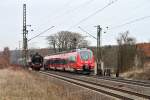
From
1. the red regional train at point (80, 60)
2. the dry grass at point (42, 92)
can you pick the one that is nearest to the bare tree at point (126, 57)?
the red regional train at point (80, 60)

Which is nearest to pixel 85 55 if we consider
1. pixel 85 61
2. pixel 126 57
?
pixel 85 61

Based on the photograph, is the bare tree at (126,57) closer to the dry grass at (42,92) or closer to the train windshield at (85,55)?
the train windshield at (85,55)

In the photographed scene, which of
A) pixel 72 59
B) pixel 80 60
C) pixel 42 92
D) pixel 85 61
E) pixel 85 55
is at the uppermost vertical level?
pixel 85 55

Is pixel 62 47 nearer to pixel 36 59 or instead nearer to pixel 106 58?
pixel 106 58

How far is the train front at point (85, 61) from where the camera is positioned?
5266 cm

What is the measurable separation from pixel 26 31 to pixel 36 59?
11.2m

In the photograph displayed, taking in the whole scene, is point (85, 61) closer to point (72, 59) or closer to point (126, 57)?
point (72, 59)

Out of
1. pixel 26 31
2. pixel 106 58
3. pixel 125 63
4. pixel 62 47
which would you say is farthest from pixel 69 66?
pixel 62 47

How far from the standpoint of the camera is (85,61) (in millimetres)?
53188

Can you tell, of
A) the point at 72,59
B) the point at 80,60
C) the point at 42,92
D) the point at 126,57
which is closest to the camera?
the point at 42,92

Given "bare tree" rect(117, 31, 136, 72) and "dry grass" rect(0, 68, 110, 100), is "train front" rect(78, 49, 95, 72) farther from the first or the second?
"dry grass" rect(0, 68, 110, 100)

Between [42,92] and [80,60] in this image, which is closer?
[42,92]

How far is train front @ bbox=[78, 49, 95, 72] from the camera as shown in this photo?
52.7m

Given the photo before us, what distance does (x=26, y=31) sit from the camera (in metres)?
68.2
